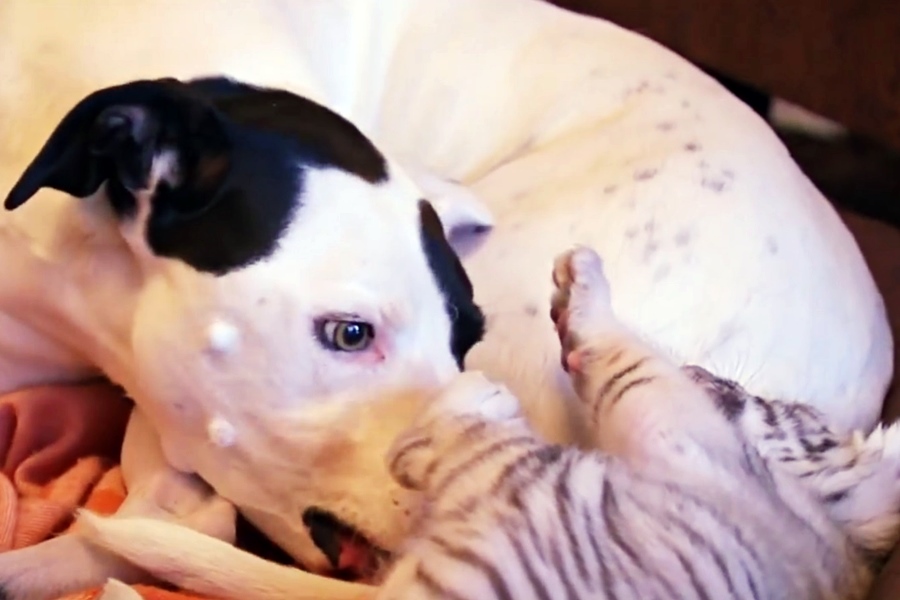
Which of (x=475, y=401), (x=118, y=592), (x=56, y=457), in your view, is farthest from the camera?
(x=56, y=457)

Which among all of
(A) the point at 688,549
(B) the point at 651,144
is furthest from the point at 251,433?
Result: (B) the point at 651,144

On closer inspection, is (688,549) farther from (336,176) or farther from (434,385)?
(336,176)

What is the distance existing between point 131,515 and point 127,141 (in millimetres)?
419

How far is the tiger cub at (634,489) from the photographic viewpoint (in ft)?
3.62

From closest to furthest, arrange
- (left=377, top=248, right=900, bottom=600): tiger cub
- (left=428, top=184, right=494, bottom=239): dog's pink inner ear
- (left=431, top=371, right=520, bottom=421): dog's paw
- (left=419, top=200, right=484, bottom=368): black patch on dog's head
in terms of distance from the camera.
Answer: (left=377, top=248, right=900, bottom=600): tiger cub < (left=431, top=371, right=520, bottom=421): dog's paw < (left=419, top=200, right=484, bottom=368): black patch on dog's head < (left=428, top=184, right=494, bottom=239): dog's pink inner ear

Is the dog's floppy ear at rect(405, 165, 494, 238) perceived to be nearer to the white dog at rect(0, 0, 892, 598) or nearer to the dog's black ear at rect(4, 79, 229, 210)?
the white dog at rect(0, 0, 892, 598)

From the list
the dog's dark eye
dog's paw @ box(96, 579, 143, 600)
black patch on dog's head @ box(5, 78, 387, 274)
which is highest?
black patch on dog's head @ box(5, 78, 387, 274)

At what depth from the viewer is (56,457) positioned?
5.15ft

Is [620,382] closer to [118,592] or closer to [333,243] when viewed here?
[333,243]

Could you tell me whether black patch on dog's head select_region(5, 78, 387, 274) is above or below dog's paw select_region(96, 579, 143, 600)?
above

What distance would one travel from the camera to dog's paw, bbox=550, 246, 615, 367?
54.6 inches

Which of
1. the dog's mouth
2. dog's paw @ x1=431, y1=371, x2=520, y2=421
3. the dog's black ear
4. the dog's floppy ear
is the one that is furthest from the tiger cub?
the dog's black ear

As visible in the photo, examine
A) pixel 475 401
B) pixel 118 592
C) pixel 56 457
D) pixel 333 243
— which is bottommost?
pixel 56 457

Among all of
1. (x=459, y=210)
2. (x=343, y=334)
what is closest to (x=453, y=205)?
(x=459, y=210)
